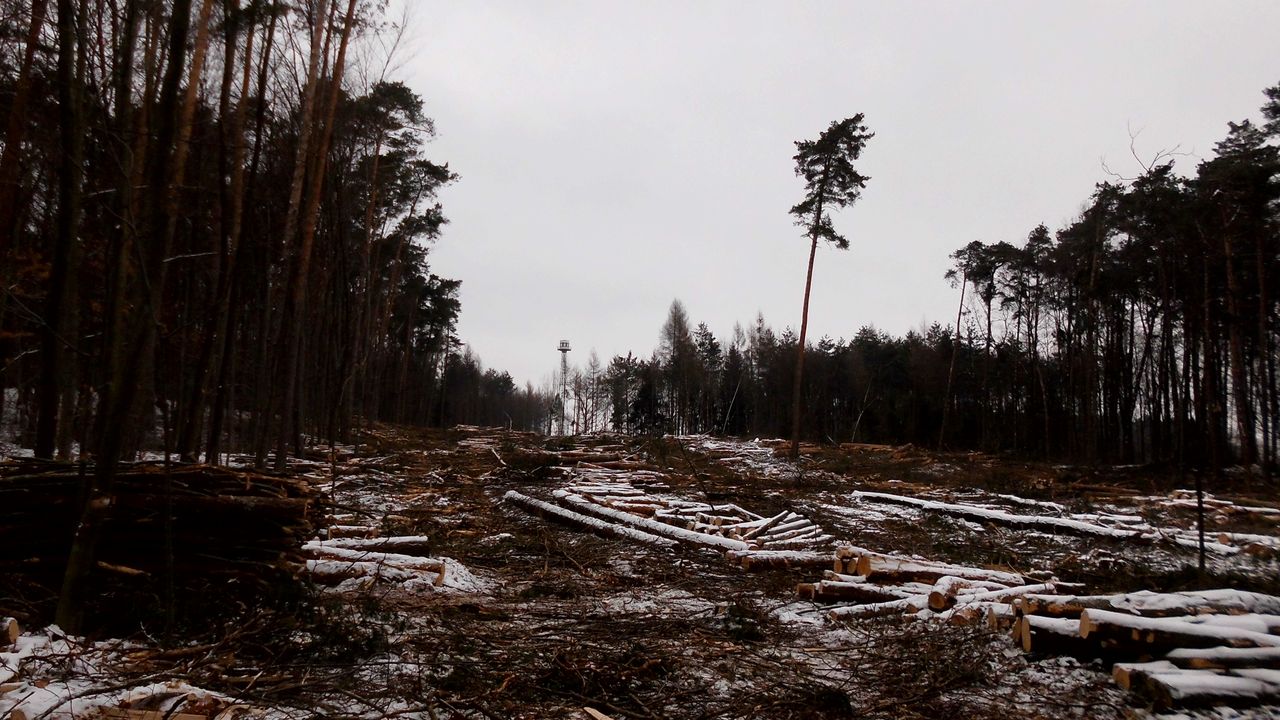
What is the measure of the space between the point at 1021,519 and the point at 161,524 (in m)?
12.5

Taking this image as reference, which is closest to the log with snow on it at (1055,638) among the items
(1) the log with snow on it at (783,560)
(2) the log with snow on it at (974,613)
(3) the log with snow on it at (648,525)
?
(2) the log with snow on it at (974,613)

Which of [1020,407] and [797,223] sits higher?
[797,223]

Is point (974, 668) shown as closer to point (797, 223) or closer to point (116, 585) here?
point (116, 585)

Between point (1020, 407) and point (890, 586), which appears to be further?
point (1020, 407)

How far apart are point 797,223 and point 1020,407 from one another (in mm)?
26859

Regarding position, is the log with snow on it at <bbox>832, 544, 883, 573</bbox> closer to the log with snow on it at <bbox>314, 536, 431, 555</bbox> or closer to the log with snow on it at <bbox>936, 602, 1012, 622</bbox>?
the log with snow on it at <bbox>936, 602, 1012, 622</bbox>

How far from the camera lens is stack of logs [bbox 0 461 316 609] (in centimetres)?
446

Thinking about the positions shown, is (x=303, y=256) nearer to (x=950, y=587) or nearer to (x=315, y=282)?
(x=315, y=282)

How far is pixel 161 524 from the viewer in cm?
468

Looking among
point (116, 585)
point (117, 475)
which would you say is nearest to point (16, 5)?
point (117, 475)

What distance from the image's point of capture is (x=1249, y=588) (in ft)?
18.4

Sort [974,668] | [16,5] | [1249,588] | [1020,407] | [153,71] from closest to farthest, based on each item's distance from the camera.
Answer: [974,668] → [1249,588] → [16,5] → [153,71] → [1020,407]

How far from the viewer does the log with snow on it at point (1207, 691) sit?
366 centimetres

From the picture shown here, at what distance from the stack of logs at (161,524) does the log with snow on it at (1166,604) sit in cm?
584
